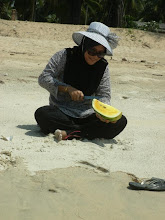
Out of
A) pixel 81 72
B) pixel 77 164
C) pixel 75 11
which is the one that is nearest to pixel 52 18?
pixel 75 11

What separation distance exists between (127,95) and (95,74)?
110 inches

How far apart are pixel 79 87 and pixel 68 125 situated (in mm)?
356

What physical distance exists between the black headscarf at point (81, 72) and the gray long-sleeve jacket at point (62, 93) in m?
0.05

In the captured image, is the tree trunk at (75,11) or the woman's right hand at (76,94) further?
the tree trunk at (75,11)

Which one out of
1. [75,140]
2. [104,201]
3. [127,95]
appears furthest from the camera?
[127,95]

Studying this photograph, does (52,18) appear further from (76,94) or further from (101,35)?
(76,94)

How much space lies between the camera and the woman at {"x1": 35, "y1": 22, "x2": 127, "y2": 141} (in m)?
4.04

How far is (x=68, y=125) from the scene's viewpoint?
164 inches

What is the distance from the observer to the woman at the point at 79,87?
4.04m

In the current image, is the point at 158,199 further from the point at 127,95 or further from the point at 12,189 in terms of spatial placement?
the point at 127,95

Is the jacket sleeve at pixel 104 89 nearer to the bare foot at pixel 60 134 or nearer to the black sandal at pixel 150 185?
the bare foot at pixel 60 134

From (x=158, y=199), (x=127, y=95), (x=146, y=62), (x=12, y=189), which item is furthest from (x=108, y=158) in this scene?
(x=146, y=62)

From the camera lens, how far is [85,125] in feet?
13.8

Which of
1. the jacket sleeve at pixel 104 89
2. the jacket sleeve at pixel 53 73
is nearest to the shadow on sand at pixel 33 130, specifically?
the jacket sleeve at pixel 53 73
